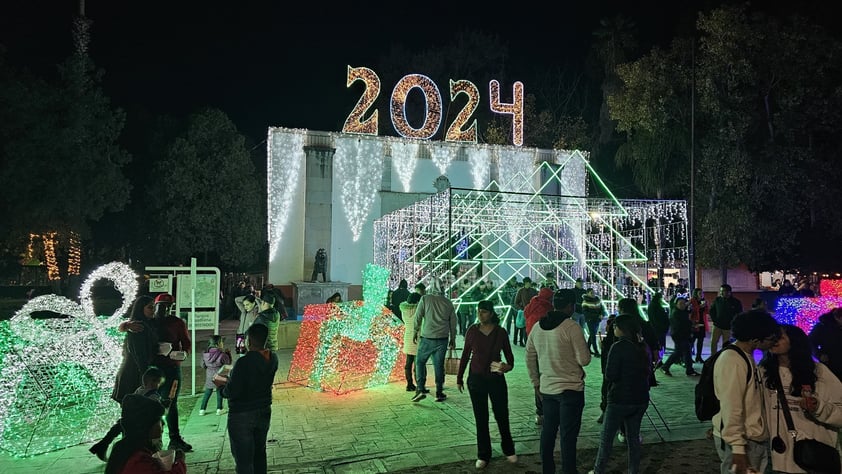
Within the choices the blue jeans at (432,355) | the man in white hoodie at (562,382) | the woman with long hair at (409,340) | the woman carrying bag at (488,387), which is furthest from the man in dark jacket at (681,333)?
the man in white hoodie at (562,382)

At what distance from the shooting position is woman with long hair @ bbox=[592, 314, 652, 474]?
14.4 feet

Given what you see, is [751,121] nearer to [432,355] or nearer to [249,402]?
[432,355]

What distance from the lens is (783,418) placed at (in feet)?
9.91

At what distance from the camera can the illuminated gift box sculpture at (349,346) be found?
8148mm

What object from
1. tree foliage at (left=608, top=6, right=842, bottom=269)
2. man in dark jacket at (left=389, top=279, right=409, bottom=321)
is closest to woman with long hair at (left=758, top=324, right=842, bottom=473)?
man in dark jacket at (left=389, top=279, right=409, bottom=321)

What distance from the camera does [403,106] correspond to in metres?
22.8

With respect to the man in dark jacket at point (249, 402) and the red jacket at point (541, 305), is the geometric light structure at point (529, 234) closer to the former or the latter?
the red jacket at point (541, 305)

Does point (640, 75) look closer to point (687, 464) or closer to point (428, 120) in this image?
point (428, 120)

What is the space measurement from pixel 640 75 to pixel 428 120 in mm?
8414

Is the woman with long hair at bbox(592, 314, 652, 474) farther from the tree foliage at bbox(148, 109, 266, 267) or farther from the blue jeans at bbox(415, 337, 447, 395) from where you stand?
the tree foliage at bbox(148, 109, 266, 267)

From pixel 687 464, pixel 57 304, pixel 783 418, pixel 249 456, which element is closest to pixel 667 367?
pixel 687 464

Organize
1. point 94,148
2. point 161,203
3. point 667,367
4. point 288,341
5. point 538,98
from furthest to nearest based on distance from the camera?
1. point 538,98
2. point 161,203
3. point 94,148
4. point 288,341
5. point 667,367

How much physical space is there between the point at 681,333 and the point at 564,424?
222 inches

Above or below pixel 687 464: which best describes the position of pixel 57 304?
above
